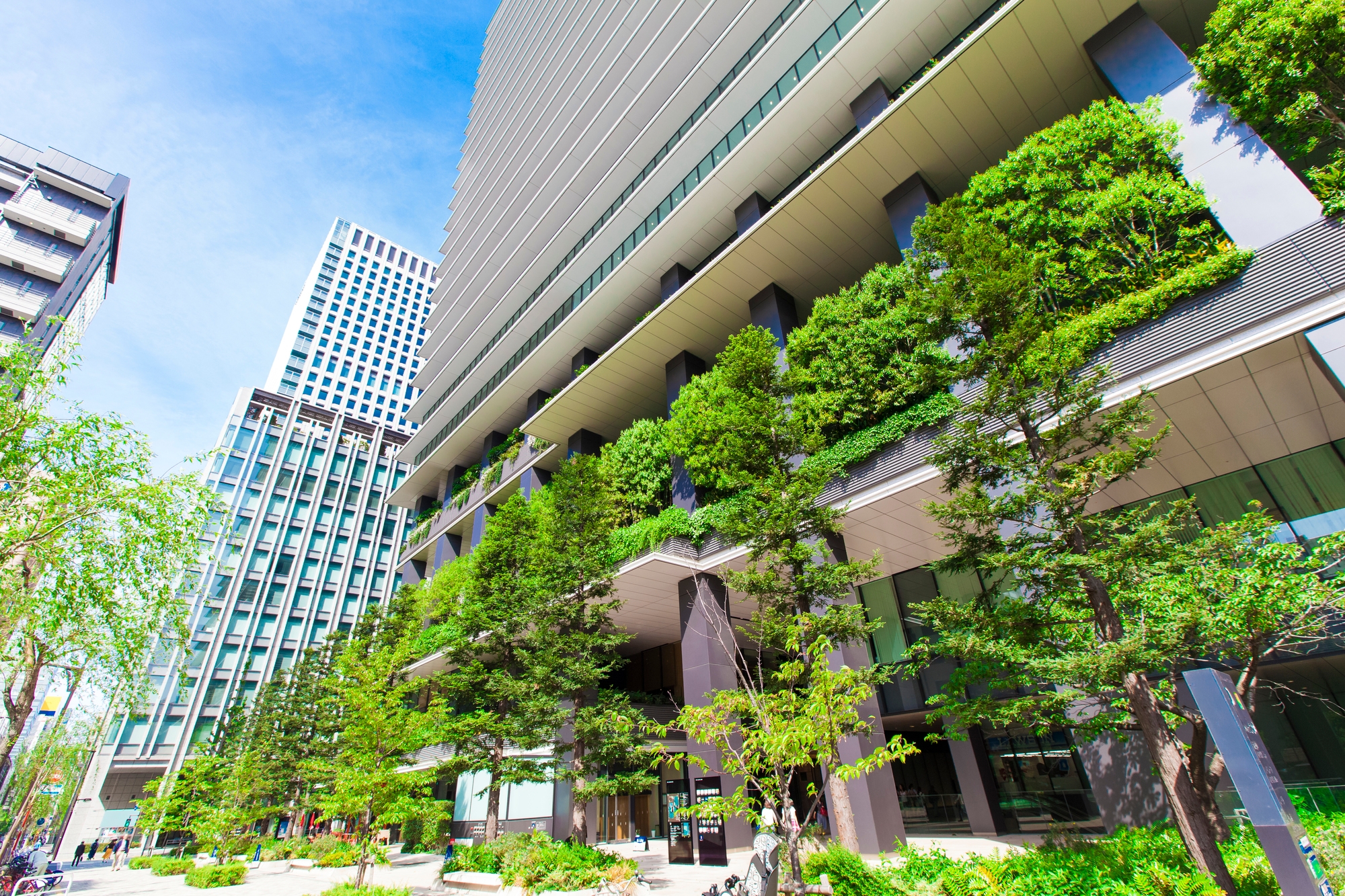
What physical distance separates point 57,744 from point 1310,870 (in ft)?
165

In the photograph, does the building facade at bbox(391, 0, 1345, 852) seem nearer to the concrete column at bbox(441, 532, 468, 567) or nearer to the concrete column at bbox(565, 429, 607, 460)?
the concrete column at bbox(565, 429, 607, 460)

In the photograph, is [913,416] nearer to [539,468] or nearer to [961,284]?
[961,284]

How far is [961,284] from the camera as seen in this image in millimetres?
11875

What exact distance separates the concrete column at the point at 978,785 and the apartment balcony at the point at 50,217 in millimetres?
62239

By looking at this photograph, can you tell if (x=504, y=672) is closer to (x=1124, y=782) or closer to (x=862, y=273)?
(x=1124, y=782)

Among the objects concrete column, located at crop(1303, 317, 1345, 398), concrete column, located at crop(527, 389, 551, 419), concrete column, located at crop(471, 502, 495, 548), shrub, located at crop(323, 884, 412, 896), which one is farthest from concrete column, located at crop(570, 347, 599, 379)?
concrete column, located at crop(1303, 317, 1345, 398)

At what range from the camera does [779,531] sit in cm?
1327

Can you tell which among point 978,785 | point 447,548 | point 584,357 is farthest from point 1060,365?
point 447,548

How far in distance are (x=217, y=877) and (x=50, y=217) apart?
47.4m

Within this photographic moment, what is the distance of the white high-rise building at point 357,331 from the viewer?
78625mm

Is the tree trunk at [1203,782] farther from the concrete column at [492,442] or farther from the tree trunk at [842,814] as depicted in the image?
the concrete column at [492,442]

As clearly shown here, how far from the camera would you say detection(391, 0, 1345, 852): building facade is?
12.4 metres

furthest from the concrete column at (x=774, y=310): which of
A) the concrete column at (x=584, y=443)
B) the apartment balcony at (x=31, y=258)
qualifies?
the apartment balcony at (x=31, y=258)

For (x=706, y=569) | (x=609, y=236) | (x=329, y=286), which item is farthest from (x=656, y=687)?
(x=329, y=286)
